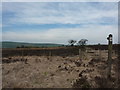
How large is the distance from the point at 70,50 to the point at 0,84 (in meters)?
13.3

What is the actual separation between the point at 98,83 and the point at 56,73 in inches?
98.5

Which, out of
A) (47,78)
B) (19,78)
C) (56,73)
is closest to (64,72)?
(56,73)

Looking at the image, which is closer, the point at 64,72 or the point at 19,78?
the point at 19,78

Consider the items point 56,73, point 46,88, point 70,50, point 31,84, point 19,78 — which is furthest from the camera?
point 70,50

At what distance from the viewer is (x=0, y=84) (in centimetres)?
703

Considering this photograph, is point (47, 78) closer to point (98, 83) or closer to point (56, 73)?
point (56, 73)

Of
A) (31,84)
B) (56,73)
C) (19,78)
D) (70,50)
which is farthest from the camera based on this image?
(70,50)

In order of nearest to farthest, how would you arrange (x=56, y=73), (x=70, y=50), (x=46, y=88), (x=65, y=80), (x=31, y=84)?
(x=46, y=88) < (x=31, y=84) < (x=65, y=80) < (x=56, y=73) < (x=70, y=50)

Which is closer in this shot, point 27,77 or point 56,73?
point 27,77

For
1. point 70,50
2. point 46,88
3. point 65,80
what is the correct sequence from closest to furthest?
point 46,88 → point 65,80 → point 70,50

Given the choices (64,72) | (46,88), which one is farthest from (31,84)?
(64,72)

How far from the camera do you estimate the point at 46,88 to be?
20.8 ft

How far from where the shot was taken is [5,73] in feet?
28.7

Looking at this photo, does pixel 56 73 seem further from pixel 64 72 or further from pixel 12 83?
pixel 12 83
